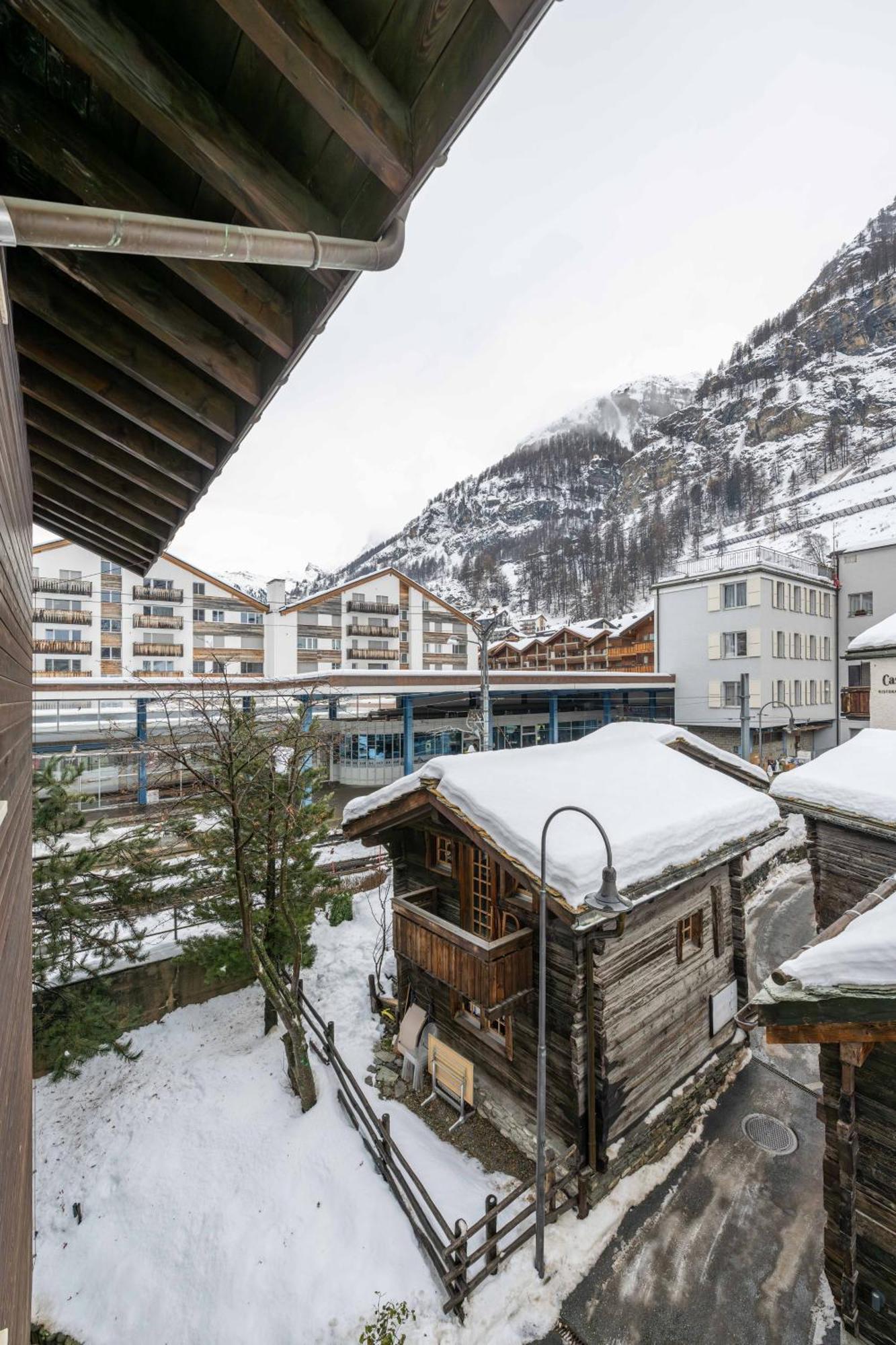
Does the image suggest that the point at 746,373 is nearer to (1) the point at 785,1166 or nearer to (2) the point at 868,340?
(2) the point at 868,340

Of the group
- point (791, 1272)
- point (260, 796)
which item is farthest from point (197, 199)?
point (791, 1272)

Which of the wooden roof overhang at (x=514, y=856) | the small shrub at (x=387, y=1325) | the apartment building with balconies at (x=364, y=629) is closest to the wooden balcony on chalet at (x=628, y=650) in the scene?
the apartment building with balconies at (x=364, y=629)

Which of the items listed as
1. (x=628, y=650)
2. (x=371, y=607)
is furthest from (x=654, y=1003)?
(x=628, y=650)

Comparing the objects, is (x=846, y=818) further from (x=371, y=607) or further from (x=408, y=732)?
(x=371, y=607)

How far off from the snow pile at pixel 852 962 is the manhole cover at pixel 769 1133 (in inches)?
275

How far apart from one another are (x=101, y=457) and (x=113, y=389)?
3.11 feet

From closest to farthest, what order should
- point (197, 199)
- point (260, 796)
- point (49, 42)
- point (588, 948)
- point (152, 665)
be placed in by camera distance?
point (49, 42), point (197, 199), point (588, 948), point (260, 796), point (152, 665)

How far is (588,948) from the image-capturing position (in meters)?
7.54

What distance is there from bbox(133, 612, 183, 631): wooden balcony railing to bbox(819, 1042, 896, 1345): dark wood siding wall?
41582 millimetres

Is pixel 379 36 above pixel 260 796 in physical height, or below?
above

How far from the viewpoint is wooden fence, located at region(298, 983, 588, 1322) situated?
20.4 feet

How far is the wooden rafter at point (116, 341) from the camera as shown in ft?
9.66

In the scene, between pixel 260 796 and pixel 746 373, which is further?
pixel 746 373

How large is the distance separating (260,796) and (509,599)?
112 metres
